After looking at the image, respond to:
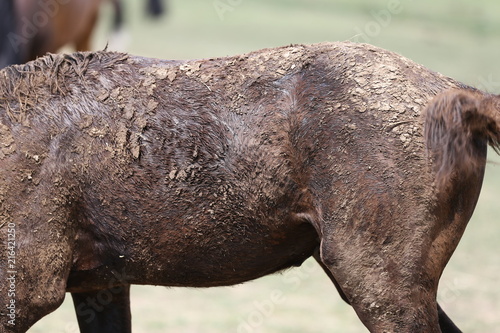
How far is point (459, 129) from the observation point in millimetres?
2863

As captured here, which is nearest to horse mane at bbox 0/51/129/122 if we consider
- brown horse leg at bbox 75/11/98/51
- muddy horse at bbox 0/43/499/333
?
muddy horse at bbox 0/43/499/333

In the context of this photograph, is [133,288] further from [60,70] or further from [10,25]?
[60,70]

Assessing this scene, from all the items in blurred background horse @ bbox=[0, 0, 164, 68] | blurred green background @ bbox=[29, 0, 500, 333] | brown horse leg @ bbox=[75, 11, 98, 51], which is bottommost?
blurred green background @ bbox=[29, 0, 500, 333]

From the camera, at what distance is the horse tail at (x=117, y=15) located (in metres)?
13.4

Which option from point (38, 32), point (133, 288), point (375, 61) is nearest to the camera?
point (375, 61)

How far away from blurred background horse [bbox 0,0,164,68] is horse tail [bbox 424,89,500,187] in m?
6.37

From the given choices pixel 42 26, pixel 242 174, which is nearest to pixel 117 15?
pixel 42 26

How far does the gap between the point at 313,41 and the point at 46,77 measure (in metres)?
14.8

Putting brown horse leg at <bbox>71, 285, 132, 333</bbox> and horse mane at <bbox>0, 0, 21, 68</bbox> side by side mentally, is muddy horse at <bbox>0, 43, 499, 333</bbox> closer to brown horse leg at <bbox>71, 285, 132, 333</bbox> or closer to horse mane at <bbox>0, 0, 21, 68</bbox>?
brown horse leg at <bbox>71, 285, 132, 333</bbox>

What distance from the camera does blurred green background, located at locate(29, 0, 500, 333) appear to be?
6.25 meters

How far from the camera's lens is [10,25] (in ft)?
28.1

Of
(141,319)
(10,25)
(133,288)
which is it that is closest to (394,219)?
(141,319)

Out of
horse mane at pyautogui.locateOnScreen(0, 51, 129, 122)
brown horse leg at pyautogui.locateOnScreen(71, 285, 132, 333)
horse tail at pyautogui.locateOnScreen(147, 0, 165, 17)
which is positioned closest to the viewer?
horse mane at pyautogui.locateOnScreen(0, 51, 129, 122)

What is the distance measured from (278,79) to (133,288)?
4.44m
